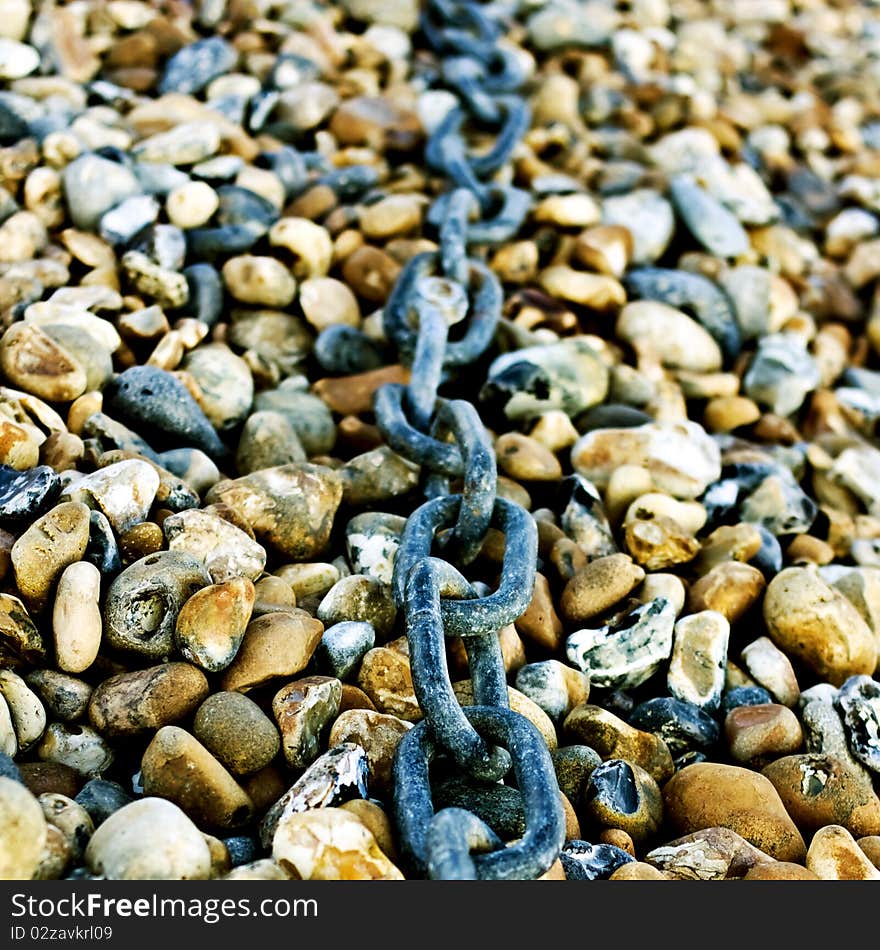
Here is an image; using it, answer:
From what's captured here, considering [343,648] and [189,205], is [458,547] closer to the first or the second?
[343,648]

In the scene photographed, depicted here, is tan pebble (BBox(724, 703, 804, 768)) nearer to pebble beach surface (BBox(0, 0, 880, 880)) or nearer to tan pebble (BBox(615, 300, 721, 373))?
pebble beach surface (BBox(0, 0, 880, 880))

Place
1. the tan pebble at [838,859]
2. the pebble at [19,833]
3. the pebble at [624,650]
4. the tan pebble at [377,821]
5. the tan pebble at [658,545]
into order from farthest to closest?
the tan pebble at [658,545]
the pebble at [624,650]
the tan pebble at [838,859]
the tan pebble at [377,821]
the pebble at [19,833]

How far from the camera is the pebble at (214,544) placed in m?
1.80

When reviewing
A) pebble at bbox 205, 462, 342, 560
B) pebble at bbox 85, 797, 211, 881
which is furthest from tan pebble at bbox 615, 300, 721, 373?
pebble at bbox 85, 797, 211, 881

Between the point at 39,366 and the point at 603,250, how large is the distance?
4.98 feet

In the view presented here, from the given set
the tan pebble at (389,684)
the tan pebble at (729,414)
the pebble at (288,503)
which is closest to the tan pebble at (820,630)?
the tan pebble at (729,414)

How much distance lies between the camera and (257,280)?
2.52 m

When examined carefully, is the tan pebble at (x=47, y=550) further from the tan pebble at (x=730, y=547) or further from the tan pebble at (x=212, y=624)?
the tan pebble at (x=730, y=547)

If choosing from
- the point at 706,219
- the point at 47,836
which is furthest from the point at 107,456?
the point at 706,219

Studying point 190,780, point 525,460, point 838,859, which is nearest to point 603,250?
point 525,460

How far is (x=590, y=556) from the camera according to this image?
2135 millimetres

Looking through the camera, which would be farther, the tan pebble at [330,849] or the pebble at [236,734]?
the pebble at [236,734]

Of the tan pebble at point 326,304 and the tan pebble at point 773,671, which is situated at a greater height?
the tan pebble at point 326,304
